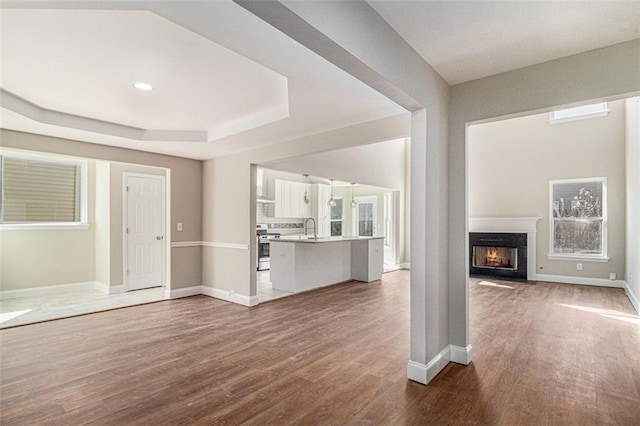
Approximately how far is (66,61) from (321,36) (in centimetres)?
226

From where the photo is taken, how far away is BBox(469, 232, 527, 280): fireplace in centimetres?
713

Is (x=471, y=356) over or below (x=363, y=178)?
below

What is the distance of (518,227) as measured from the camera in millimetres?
7242

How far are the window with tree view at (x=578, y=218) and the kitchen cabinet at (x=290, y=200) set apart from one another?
594cm

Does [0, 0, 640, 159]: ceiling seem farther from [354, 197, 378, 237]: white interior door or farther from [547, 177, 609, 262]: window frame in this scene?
[354, 197, 378, 237]: white interior door

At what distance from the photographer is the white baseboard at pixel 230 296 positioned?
494 centimetres

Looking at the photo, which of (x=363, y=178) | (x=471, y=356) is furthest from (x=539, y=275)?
(x=471, y=356)

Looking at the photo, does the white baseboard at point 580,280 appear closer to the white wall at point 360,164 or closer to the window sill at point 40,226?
the white wall at point 360,164

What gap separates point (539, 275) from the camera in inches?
277

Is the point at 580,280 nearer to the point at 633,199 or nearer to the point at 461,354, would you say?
the point at 633,199

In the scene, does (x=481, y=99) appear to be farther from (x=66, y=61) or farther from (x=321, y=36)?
(x=66, y=61)

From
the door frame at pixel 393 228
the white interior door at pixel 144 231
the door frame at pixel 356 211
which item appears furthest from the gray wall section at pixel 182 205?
the door frame at pixel 356 211

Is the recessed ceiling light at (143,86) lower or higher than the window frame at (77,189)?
higher

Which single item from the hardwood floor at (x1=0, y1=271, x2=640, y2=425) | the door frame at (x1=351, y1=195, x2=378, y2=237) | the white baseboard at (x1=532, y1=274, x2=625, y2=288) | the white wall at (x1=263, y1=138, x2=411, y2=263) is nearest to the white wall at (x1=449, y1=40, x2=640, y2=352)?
the hardwood floor at (x1=0, y1=271, x2=640, y2=425)
